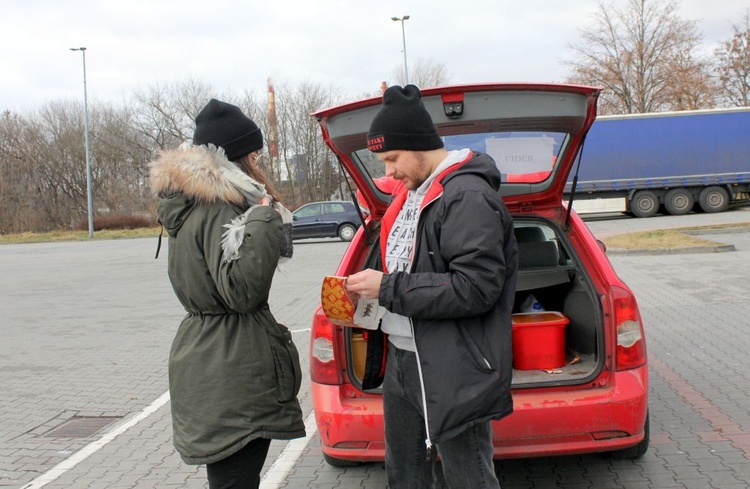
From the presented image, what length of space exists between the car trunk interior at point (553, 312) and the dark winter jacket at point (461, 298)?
1.17 m

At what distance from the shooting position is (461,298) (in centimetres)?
212

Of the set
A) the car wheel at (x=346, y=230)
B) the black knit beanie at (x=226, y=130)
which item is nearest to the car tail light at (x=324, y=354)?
the black knit beanie at (x=226, y=130)

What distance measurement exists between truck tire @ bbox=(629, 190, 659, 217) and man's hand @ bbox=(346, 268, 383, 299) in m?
25.1

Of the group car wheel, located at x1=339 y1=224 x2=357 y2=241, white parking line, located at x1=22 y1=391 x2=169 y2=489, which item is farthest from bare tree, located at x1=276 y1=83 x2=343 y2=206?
white parking line, located at x1=22 y1=391 x2=169 y2=489

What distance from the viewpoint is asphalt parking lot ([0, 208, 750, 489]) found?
4023 mm

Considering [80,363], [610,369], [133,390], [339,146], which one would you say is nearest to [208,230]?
[339,146]

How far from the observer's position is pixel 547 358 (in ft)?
12.9

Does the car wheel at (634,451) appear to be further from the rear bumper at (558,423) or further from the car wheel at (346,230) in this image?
the car wheel at (346,230)

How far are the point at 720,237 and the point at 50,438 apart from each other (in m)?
16.0

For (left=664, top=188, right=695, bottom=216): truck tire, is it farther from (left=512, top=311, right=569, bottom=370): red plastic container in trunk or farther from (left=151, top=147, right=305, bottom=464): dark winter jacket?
(left=151, top=147, right=305, bottom=464): dark winter jacket

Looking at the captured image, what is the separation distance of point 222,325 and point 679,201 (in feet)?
85.1

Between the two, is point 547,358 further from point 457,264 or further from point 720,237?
point 720,237

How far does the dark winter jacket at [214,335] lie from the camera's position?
2.19 meters

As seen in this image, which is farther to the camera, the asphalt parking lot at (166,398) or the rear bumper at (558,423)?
the asphalt parking lot at (166,398)
